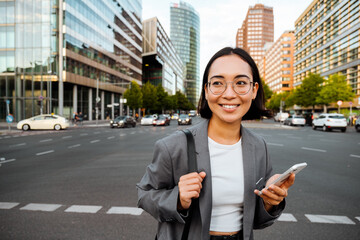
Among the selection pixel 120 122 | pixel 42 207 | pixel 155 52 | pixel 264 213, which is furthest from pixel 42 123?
pixel 155 52

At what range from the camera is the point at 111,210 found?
160 inches

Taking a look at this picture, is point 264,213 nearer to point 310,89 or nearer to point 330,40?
point 310,89

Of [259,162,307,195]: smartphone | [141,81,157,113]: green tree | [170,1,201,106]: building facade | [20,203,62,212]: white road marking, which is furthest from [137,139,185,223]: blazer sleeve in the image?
[170,1,201,106]: building facade

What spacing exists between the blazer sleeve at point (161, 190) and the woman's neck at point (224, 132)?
35cm

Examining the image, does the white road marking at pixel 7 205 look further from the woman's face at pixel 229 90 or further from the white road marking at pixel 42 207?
the woman's face at pixel 229 90

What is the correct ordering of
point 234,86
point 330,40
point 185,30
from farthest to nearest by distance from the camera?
point 185,30 < point 330,40 < point 234,86

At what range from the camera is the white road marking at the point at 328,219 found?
3.68m

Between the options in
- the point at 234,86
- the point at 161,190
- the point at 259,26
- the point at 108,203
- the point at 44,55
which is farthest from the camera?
the point at 259,26

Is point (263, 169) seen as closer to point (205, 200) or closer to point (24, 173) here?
point (205, 200)

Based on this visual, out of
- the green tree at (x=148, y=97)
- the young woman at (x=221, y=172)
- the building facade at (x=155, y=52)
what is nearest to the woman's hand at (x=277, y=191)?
the young woman at (x=221, y=172)

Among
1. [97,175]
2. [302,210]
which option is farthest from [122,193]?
[302,210]

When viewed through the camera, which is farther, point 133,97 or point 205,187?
point 133,97

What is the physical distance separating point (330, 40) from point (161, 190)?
69.0 m

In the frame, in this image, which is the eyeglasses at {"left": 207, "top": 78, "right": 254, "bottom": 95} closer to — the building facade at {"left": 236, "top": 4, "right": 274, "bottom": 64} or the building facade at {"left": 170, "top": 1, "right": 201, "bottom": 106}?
the building facade at {"left": 170, "top": 1, "right": 201, "bottom": 106}
